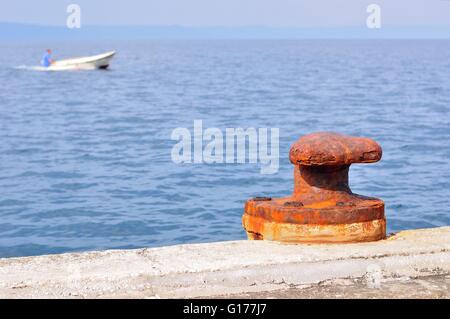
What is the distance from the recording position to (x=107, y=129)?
29172mm

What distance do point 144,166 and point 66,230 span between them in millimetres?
6938

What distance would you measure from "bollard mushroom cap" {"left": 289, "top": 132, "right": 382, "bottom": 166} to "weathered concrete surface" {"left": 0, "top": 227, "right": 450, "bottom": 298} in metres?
0.44

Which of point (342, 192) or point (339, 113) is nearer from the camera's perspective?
point (342, 192)

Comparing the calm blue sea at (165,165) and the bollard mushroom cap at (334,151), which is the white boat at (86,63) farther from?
the bollard mushroom cap at (334,151)

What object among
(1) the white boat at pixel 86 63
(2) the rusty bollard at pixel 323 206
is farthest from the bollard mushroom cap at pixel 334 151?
(1) the white boat at pixel 86 63

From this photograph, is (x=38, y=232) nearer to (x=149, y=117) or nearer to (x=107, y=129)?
(x=107, y=129)

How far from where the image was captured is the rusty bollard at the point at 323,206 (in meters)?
4.58

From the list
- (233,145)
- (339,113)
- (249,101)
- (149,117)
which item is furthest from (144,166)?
(249,101)

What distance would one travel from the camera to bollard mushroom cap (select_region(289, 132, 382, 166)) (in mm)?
4629

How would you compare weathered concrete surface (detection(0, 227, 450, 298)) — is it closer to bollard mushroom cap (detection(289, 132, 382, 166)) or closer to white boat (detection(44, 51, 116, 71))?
bollard mushroom cap (detection(289, 132, 382, 166))

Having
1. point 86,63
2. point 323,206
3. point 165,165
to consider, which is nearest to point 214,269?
point 323,206

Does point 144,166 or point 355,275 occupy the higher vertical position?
point 355,275

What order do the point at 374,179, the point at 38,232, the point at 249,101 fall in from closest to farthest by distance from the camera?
the point at 38,232 → the point at 374,179 → the point at 249,101

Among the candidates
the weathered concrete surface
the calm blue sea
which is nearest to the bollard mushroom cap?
the weathered concrete surface
